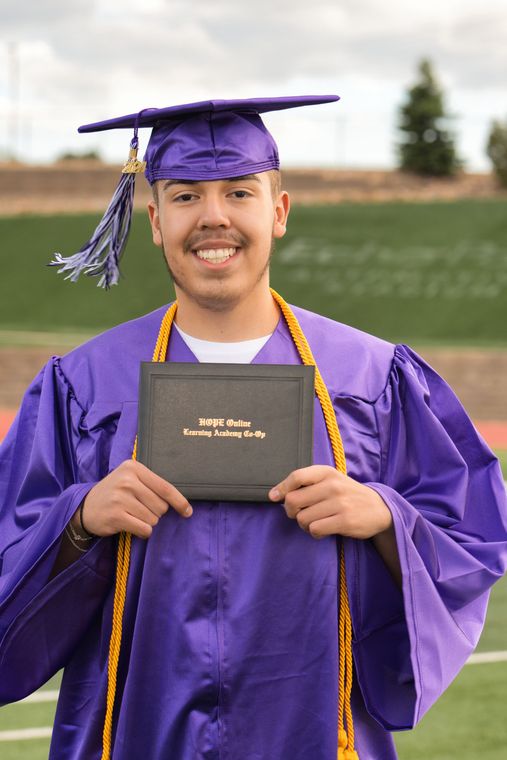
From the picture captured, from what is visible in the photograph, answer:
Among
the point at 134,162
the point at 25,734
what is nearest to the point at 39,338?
the point at 25,734

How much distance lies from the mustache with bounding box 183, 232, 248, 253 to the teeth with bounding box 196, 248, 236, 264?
0.01m

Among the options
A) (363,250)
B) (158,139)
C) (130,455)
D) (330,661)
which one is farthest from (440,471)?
(363,250)

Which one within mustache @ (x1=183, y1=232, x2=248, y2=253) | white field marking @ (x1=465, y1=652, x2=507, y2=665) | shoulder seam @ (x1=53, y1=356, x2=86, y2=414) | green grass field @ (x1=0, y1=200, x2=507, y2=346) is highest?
mustache @ (x1=183, y1=232, x2=248, y2=253)

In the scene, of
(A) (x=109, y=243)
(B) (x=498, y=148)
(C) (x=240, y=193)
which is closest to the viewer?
(C) (x=240, y=193)

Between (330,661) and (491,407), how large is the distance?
1504 centimetres

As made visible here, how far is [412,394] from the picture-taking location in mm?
2475

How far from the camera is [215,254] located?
2.34 m

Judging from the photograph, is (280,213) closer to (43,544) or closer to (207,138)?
(207,138)

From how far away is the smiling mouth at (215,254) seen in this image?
234 centimetres

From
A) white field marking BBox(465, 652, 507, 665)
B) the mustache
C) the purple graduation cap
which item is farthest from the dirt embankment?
the mustache

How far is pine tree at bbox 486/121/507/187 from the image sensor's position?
3634cm

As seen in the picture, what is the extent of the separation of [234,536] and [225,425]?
0.24 metres

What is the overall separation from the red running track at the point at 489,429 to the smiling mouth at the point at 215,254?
34.2 feet

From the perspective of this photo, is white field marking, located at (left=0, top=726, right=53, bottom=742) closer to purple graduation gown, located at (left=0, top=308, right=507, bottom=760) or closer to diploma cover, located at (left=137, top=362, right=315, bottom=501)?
purple graduation gown, located at (left=0, top=308, right=507, bottom=760)
